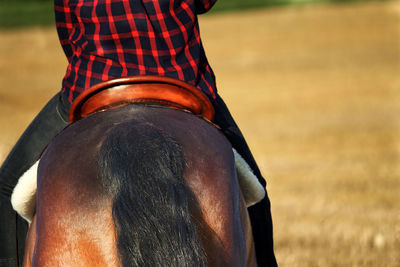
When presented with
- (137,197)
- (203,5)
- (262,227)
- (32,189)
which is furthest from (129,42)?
(262,227)

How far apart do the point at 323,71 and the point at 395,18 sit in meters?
7.65

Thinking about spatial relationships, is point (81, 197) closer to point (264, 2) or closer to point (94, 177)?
point (94, 177)

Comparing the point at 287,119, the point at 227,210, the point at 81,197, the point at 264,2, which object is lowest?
the point at 264,2

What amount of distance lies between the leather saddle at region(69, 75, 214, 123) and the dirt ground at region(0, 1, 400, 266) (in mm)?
3258

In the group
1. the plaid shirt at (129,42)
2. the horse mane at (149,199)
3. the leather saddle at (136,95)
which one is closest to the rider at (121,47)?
the plaid shirt at (129,42)

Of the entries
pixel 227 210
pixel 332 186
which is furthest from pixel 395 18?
pixel 227 210

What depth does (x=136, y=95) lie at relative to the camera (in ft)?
7.85

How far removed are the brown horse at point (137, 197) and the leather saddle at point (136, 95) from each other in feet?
0.43

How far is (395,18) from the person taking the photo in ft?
73.0

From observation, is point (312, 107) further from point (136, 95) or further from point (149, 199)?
point (149, 199)

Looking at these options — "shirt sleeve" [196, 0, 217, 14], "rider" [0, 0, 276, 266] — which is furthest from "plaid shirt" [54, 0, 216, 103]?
"shirt sleeve" [196, 0, 217, 14]

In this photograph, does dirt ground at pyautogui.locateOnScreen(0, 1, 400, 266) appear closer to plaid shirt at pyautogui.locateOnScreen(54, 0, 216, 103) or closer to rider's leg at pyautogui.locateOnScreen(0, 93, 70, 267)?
rider's leg at pyautogui.locateOnScreen(0, 93, 70, 267)

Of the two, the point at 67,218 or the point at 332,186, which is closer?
the point at 67,218

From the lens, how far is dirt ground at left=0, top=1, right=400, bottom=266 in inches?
249
